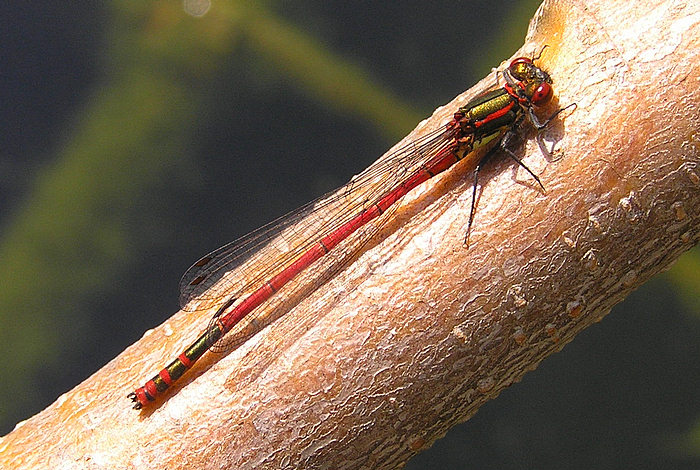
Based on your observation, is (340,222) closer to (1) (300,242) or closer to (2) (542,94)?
(1) (300,242)

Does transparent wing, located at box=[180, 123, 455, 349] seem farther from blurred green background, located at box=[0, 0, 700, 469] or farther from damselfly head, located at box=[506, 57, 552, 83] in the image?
blurred green background, located at box=[0, 0, 700, 469]

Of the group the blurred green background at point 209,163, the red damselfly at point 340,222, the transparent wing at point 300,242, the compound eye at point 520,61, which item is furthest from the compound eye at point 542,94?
the blurred green background at point 209,163

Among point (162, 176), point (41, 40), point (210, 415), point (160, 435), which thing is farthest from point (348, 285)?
point (41, 40)

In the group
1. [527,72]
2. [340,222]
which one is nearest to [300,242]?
[340,222]

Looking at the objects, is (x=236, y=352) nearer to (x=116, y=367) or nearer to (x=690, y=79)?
(x=116, y=367)

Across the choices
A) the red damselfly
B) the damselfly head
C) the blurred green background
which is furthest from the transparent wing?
the blurred green background

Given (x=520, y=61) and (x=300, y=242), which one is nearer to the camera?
(x=520, y=61)

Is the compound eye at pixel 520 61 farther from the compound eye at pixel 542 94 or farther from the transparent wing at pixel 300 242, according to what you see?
the transparent wing at pixel 300 242
